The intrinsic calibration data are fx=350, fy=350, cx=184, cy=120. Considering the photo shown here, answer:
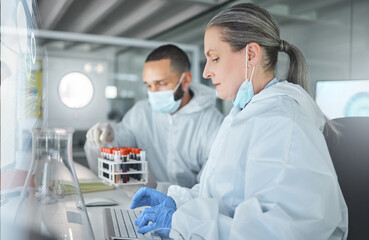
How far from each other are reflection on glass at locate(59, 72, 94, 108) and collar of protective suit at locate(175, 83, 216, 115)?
2058 mm

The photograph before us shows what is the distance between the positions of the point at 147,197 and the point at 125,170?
0.30 metres

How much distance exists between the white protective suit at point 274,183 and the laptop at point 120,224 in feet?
0.48

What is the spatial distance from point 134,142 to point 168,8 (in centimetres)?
211

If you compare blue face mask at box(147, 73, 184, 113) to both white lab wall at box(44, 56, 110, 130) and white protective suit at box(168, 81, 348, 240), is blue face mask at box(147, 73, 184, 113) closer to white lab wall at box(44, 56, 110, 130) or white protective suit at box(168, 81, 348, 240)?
white protective suit at box(168, 81, 348, 240)

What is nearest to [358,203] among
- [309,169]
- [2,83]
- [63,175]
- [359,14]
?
[309,169]

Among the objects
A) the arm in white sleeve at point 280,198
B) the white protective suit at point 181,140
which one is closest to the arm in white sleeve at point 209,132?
the white protective suit at point 181,140

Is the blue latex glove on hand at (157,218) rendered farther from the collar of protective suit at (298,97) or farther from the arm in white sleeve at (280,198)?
the collar of protective suit at (298,97)

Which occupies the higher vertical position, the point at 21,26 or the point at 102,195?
the point at 21,26

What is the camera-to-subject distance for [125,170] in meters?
1.60

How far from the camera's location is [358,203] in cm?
119

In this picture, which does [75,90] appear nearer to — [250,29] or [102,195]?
[102,195]

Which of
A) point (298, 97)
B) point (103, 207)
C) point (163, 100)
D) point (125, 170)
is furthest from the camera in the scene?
point (163, 100)

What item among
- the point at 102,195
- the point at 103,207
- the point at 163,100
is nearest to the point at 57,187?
the point at 103,207

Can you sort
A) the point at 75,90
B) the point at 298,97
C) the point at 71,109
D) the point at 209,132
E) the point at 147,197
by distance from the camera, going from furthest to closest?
1. the point at 75,90
2. the point at 71,109
3. the point at 209,132
4. the point at 147,197
5. the point at 298,97
